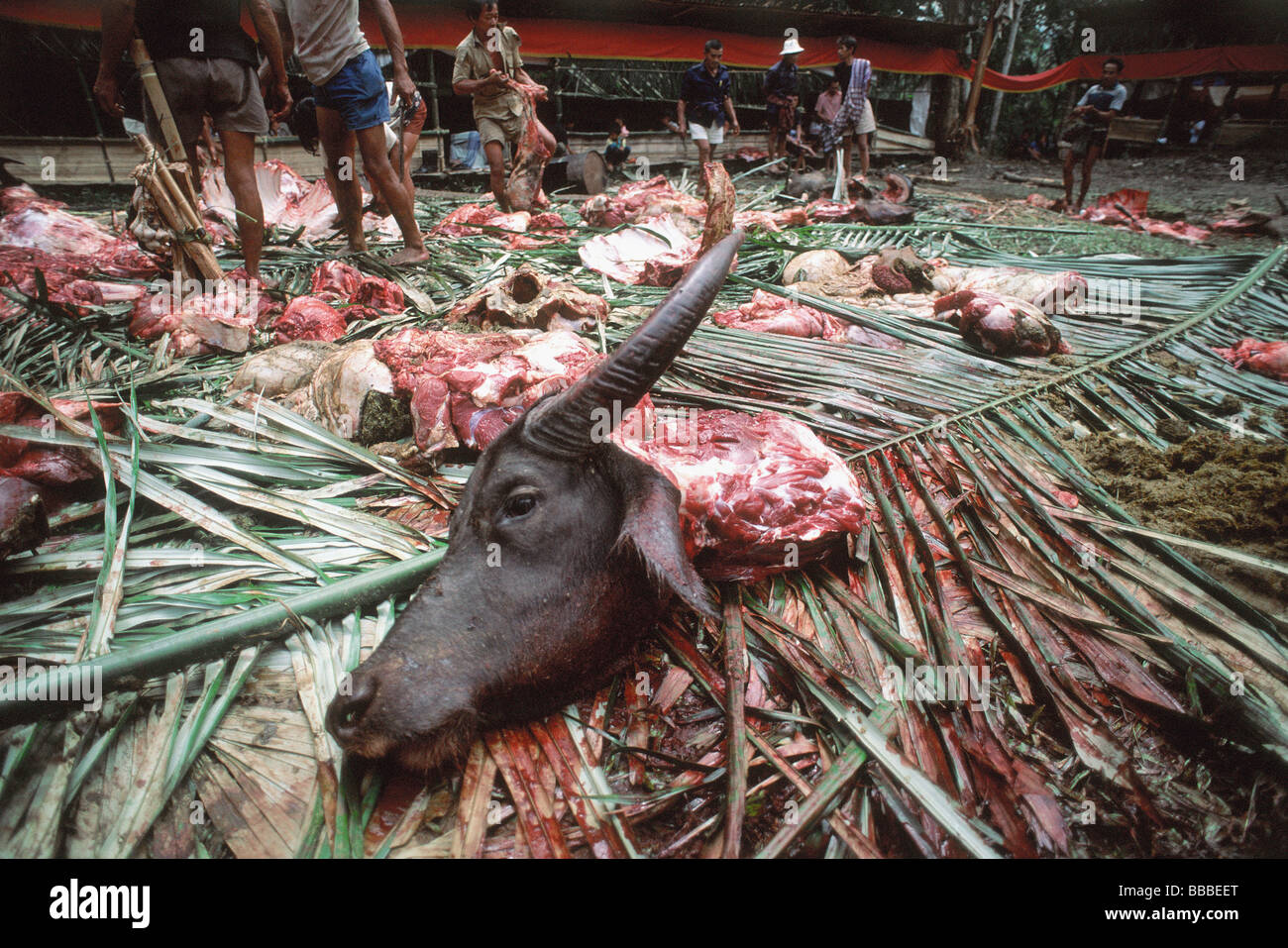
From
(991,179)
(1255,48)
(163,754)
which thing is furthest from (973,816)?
(1255,48)

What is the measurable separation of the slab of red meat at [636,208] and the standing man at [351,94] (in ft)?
9.05

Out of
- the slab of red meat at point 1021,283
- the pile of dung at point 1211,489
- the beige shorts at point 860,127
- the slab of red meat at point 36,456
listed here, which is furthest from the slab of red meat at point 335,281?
the beige shorts at point 860,127

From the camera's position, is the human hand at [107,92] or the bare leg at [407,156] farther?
the bare leg at [407,156]

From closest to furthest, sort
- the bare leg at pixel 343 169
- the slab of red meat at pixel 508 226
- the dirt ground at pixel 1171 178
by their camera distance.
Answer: the bare leg at pixel 343 169
the slab of red meat at pixel 508 226
the dirt ground at pixel 1171 178

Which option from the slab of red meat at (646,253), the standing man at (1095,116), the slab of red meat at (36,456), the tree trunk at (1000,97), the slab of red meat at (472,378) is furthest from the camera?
the tree trunk at (1000,97)

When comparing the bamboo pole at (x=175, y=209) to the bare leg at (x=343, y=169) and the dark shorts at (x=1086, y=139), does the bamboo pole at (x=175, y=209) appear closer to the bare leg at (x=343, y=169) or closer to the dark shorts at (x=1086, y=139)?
the bare leg at (x=343, y=169)

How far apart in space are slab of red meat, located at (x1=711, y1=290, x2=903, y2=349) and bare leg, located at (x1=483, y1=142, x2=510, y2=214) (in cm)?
524

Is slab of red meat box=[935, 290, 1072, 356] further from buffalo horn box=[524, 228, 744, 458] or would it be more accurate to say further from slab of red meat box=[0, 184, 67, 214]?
slab of red meat box=[0, 184, 67, 214]

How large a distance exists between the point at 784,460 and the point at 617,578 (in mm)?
848

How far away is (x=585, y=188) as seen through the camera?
1148cm

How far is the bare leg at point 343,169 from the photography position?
5.48m

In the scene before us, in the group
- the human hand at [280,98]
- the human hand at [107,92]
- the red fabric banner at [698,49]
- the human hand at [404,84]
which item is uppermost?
the red fabric banner at [698,49]

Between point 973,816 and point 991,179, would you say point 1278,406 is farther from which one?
point 991,179

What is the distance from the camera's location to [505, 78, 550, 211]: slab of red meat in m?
8.20
